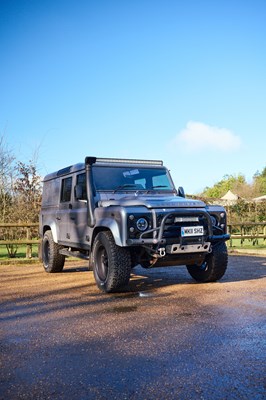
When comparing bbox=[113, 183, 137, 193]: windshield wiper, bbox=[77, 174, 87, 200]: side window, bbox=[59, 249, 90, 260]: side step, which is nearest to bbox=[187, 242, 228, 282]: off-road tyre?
bbox=[113, 183, 137, 193]: windshield wiper

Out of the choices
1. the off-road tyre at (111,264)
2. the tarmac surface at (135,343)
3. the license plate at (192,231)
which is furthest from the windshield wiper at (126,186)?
the tarmac surface at (135,343)

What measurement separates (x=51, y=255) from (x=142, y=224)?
12.0ft

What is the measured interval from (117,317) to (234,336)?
1.43 meters

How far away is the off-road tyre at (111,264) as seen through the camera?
5980 mm

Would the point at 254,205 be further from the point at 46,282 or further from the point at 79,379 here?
the point at 79,379

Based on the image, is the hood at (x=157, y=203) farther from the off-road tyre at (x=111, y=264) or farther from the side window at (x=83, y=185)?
the side window at (x=83, y=185)

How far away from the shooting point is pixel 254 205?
797 inches

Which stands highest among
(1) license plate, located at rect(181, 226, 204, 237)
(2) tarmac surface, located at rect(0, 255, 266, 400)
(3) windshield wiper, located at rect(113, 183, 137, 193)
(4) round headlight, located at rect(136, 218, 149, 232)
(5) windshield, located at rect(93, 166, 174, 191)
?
(5) windshield, located at rect(93, 166, 174, 191)

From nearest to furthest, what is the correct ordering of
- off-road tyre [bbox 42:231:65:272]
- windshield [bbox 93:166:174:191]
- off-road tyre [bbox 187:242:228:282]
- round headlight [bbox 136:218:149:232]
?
round headlight [bbox 136:218:149:232], off-road tyre [bbox 187:242:228:282], windshield [bbox 93:166:174:191], off-road tyre [bbox 42:231:65:272]

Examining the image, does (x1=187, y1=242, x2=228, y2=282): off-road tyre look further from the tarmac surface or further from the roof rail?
the roof rail

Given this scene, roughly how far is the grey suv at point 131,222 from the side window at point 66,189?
0.02 meters

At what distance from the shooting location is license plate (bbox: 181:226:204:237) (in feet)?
19.8

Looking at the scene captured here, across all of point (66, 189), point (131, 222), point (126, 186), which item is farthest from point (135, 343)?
point (66, 189)

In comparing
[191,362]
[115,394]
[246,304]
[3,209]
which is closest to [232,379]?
[191,362]
